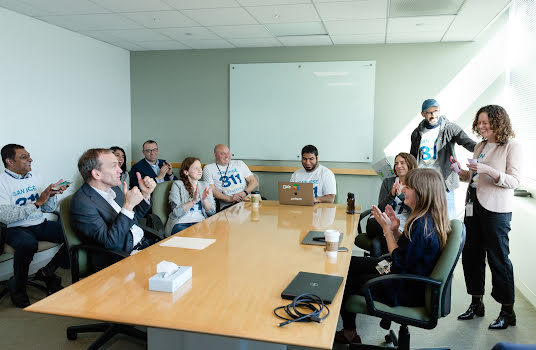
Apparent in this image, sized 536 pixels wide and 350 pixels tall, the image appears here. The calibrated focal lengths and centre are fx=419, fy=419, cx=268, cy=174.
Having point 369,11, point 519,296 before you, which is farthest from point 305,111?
point 519,296

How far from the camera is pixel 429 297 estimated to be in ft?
7.34

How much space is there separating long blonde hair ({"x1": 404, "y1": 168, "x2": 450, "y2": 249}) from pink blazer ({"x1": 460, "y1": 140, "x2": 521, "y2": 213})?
1.05 meters

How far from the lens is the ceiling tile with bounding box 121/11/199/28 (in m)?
4.39

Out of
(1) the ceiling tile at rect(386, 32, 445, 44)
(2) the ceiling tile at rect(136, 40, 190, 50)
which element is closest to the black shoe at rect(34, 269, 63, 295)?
(2) the ceiling tile at rect(136, 40, 190, 50)

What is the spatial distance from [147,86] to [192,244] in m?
4.47

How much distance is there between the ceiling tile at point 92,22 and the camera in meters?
4.55

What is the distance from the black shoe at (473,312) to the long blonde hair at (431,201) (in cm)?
149

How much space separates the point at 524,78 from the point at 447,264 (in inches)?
123

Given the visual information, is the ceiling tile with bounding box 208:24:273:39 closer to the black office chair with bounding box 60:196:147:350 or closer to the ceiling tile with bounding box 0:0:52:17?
the ceiling tile with bounding box 0:0:52:17

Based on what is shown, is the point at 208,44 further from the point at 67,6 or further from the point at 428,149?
the point at 428,149

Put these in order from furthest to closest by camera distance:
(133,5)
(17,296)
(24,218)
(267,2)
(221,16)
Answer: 1. (221,16)
2. (133,5)
3. (267,2)
4. (24,218)
5. (17,296)

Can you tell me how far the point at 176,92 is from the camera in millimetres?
6398

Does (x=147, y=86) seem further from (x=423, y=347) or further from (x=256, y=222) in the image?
(x=423, y=347)

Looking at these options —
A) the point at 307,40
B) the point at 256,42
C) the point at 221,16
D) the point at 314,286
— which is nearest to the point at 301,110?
the point at 307,40
